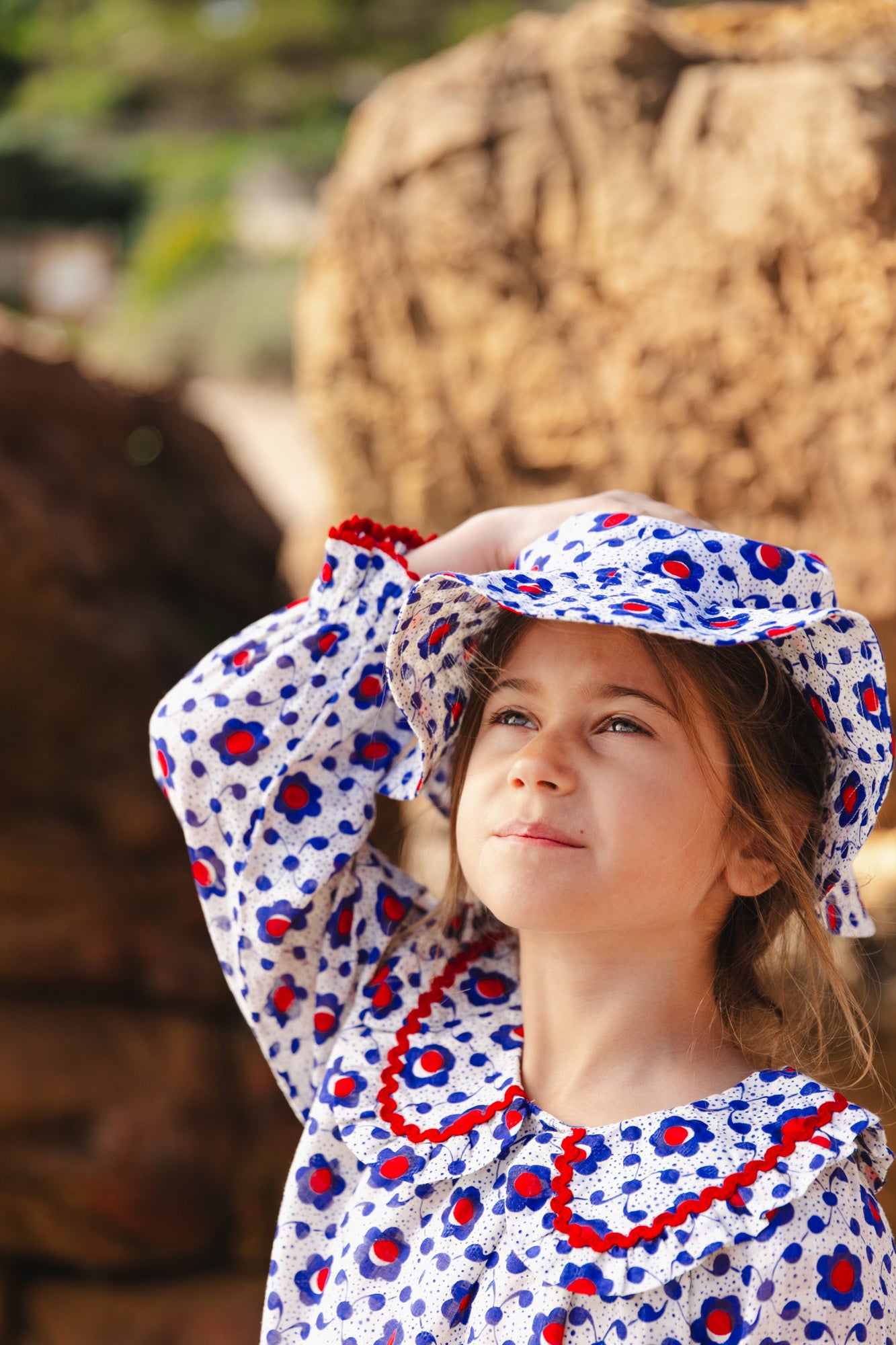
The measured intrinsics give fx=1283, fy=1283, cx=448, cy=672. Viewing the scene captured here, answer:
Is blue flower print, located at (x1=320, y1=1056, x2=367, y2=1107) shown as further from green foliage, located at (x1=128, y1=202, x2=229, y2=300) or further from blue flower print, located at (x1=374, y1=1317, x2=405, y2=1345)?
green foliage, located at (x1=128, y1=202, x2=229, y2=300)

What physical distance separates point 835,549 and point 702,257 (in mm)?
544

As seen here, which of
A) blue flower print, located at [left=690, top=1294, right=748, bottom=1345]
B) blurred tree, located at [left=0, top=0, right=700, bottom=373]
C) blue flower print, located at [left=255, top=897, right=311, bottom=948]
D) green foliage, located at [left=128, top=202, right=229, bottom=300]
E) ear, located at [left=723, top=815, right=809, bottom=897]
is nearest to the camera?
blue flower print, located at [left=690, top=1294, right=748, bottom=1345]

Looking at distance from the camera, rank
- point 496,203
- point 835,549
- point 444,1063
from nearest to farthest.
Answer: point 444,1063 → point 835,549 → point 496,203

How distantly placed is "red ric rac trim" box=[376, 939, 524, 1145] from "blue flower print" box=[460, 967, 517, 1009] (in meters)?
0.01

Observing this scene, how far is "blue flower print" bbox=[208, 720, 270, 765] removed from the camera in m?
1.43

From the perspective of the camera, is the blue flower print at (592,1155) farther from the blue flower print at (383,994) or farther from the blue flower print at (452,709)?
the blue flower print at (452,709)

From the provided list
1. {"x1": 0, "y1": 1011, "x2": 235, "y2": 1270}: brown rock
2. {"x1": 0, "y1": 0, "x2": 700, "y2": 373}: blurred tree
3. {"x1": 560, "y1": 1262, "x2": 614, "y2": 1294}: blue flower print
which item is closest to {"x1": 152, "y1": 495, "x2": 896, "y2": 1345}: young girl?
{"x1": 560, "y1": 1262, "x2": 614, "y2": 1294}: blue flower print

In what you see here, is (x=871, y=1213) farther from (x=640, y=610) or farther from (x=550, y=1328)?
(x=640, y=610)

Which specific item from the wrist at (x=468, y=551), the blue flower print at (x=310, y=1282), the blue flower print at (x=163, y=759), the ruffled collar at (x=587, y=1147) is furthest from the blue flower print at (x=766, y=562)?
the blue flower print at (x=310, y=1282)

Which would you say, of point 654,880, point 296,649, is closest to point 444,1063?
point 654,880

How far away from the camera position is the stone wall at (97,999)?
2.65 meters

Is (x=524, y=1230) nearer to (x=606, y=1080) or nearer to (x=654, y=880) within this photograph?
(x=606, y=1080)

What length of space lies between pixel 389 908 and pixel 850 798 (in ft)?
1.75

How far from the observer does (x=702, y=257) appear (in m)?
2.18
